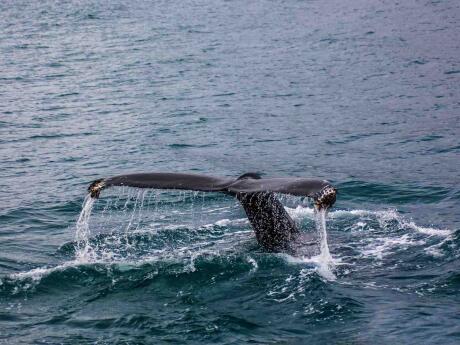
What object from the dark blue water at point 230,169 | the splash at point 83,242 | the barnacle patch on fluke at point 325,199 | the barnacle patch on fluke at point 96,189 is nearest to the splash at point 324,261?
the dark blue water at point 230,169

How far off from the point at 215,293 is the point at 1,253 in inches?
145

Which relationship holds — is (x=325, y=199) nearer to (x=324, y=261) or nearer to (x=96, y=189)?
(x=324, y=261)

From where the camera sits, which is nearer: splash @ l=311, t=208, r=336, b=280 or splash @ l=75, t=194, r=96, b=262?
splash @ l=311, t=208, r=336, b=280

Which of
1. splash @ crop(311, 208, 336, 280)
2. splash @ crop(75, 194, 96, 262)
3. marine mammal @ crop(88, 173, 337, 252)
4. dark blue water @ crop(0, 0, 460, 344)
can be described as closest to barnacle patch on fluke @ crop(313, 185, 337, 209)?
marine mammal @ crop(88, 173, 337, 252)

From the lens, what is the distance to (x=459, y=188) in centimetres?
1537

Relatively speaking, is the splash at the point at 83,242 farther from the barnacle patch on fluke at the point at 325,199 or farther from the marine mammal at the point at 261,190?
the barnacle patch on fluke at the point at 325,199

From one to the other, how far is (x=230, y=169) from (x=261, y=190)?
8.29m

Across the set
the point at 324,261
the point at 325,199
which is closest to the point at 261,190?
the point at 325,199

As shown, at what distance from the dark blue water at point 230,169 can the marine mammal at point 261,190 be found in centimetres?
31

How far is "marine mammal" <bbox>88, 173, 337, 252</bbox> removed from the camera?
8898 mm

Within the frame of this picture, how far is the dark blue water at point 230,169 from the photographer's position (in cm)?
992

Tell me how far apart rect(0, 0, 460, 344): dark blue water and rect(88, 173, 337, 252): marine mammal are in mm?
310

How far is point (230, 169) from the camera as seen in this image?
709 inches

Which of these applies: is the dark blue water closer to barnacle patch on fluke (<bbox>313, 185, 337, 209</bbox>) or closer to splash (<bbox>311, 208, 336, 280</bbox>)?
splash (<bbox>311, 208, 336, 280</bbox>)
